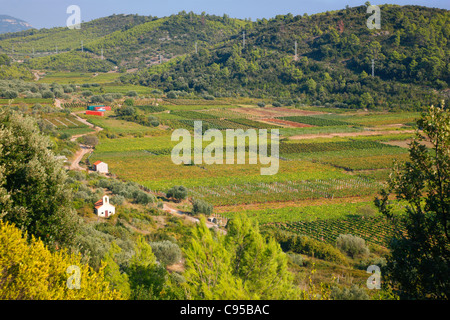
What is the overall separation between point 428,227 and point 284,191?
33.9 m

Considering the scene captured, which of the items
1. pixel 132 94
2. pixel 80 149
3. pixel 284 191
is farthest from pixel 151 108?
pixel 284 191

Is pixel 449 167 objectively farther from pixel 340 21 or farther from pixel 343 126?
pixel 340 21

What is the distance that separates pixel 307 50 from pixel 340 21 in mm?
15226

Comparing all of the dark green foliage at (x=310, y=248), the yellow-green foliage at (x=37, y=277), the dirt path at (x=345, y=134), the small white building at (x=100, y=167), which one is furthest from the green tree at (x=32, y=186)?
the dirt path at (x=345, y=134)

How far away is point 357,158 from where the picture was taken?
5972cm

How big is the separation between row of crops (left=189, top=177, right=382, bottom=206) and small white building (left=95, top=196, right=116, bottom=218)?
12118 millimetres

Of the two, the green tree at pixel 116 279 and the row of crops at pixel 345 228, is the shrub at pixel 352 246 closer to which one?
the row of crops at pixel 345 228

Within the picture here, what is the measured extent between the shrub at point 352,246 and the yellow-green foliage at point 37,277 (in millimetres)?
20716

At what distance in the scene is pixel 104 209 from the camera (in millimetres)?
29094

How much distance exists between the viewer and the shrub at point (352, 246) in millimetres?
27406

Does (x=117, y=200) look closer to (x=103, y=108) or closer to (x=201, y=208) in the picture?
(x=201, y=208)

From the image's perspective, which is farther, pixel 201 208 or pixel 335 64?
pixel 335 64

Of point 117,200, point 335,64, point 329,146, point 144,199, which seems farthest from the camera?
point 335,64

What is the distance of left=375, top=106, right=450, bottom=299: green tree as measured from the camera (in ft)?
33.0
